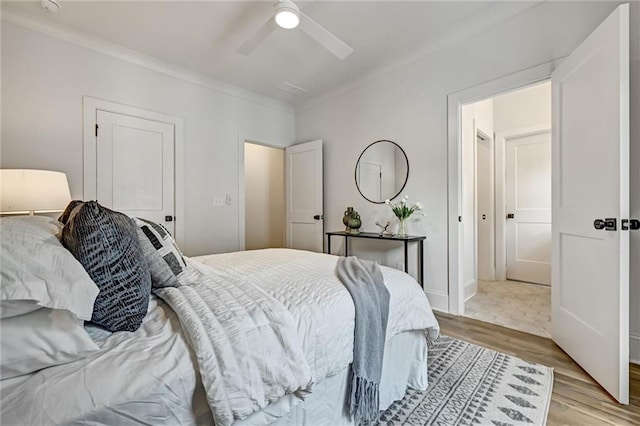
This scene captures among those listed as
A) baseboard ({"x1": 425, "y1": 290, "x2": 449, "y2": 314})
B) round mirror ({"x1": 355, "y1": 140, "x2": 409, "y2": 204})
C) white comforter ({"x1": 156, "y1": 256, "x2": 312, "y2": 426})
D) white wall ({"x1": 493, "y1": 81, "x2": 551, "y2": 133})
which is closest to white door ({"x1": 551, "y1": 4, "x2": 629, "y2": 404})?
baseboard ({"x1": 425, "y1": 290, "x2": 449, "y2": 314})

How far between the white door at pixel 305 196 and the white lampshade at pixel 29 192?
2640 millimetres

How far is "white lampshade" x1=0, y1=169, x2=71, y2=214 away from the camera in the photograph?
186 centimetres

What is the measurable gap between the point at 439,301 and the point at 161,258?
8.55ft

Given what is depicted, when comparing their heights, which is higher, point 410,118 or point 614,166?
point 410,118

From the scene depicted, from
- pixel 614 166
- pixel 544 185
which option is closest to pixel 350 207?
pixel 614 166

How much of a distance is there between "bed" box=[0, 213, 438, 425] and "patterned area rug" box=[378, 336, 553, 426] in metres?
0.10

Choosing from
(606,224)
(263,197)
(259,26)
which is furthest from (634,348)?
(263,197)

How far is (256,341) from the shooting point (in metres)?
0.87

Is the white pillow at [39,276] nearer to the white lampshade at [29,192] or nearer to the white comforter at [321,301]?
the white comforter at [321,301]

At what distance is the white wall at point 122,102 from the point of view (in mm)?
2312

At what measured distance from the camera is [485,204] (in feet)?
13.6

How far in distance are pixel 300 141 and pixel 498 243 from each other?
3.31 m

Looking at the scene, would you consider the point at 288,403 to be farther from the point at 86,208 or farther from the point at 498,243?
the point at 498,243

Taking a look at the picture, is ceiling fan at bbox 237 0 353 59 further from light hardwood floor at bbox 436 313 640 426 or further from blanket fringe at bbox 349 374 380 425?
light hardwood floor at bbox 436 313 640 426
